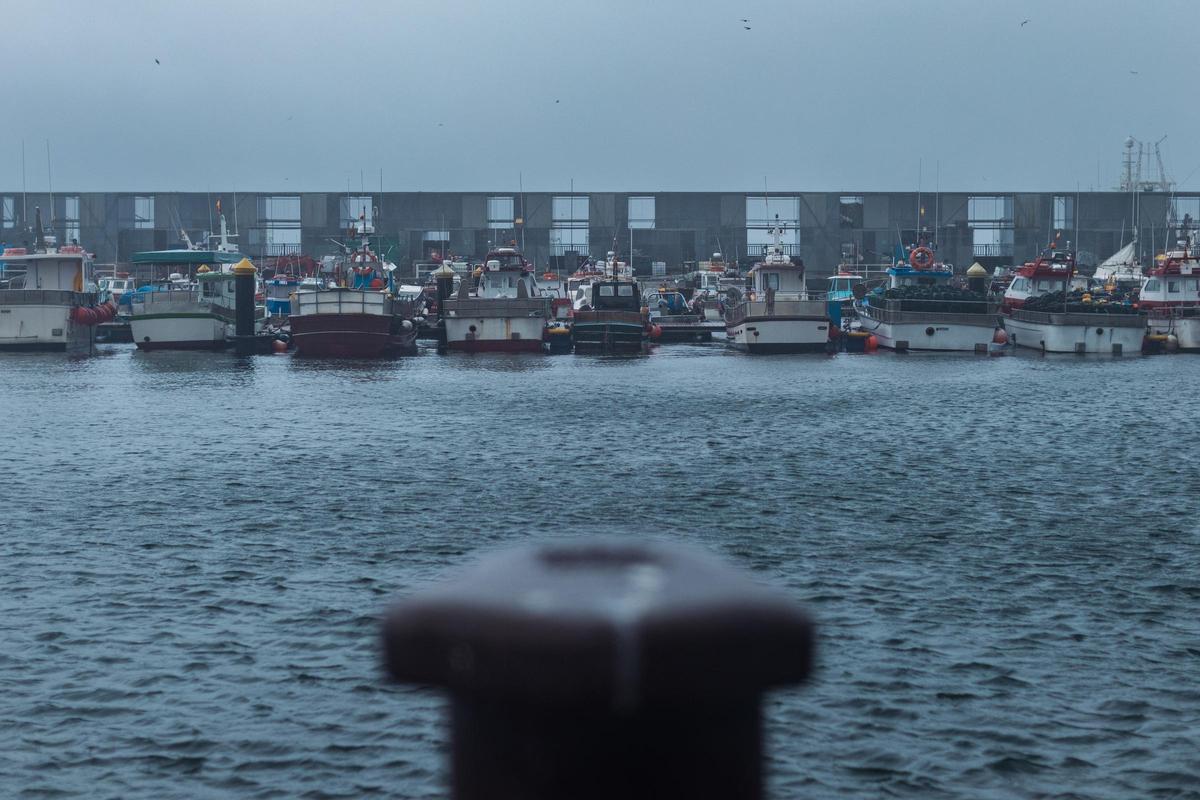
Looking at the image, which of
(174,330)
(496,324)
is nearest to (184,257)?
(174,330)

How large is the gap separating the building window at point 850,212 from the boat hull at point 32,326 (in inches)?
2737

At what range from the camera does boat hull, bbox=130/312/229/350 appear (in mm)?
59656

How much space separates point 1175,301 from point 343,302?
3964 cm

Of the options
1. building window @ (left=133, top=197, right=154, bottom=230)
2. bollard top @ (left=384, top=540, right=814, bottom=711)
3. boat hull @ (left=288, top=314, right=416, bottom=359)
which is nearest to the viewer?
bollard top @ (left=384, top=540, right=814, bottom=711)

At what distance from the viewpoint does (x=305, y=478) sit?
24.0m

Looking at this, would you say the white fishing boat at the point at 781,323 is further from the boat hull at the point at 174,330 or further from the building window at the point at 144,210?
the building window at the point at 144,210

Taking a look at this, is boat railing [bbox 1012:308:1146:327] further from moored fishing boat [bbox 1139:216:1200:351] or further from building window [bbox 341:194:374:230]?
building window [bbox 341:194:374:230]

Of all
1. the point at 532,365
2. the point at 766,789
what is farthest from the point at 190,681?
the point at 532,365

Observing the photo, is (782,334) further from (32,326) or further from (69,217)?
(69,217)

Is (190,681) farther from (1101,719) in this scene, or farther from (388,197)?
(388,197)

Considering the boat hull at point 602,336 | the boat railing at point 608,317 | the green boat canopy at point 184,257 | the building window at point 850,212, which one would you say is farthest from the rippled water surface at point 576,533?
the building window at point 850,212

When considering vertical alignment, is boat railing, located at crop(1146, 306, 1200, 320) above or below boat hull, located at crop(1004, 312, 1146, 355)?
above

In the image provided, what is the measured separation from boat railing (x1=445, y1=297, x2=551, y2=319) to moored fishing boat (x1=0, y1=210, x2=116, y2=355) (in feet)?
54.0

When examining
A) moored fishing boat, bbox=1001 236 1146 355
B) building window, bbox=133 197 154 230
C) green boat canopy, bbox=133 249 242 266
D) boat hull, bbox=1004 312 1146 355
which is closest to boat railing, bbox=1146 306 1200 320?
moored fishing boat, bbox=1001 236 1146 355
